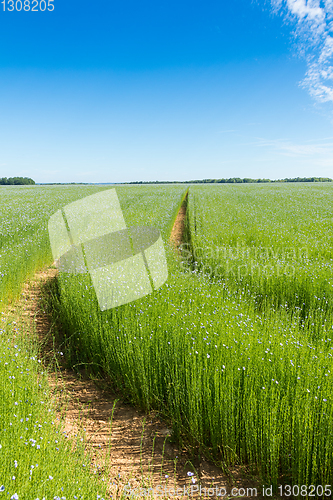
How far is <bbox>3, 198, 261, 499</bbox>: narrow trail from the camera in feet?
9.71

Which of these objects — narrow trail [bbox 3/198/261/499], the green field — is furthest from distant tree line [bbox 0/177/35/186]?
narrow trail [bbox 3/198/261/499]

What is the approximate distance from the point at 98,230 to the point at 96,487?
10951mm

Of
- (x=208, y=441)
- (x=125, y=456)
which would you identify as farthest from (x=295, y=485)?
(x=125, y=456)

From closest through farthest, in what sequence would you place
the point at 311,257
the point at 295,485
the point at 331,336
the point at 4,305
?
the point at 295,485, the point at 331,336, the point at 4,305, the point at 311,257

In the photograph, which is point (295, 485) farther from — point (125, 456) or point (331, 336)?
point (331, 336)

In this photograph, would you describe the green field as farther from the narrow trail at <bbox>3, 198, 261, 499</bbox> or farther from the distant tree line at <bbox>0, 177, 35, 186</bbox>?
the distant tree line at <bbox>0, 177, 35, 186</bbox>

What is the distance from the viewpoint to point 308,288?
263 inches
